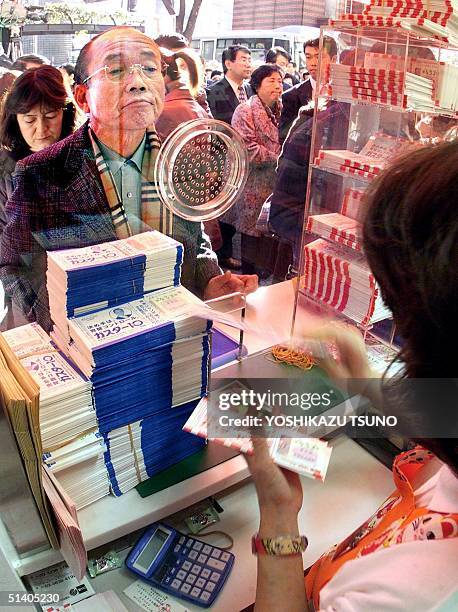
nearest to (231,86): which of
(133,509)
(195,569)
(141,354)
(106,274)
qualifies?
(106,274)

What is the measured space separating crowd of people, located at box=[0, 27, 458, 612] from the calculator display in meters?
0.26

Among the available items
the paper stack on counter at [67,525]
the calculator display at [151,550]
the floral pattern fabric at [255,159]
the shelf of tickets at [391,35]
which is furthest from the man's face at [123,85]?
the calculator display at [151,550]

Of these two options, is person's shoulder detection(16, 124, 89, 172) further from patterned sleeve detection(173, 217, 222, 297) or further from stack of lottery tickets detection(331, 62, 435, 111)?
stack of lottery tickets detection(331, 62, 435, 111)

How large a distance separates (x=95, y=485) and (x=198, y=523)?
269 millimetres

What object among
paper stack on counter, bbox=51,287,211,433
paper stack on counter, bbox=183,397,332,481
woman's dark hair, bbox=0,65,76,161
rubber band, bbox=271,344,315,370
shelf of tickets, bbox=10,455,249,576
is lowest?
shelf of tickets, bbox=10,455,249,576

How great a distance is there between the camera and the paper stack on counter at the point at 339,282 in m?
1.88

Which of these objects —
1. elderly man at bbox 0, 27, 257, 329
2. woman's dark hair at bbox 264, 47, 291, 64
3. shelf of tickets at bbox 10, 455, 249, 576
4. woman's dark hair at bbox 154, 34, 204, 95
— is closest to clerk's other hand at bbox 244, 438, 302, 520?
shelf of tickets at bbox 10, 455, 249, 576

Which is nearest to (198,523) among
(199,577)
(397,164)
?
(199,577)

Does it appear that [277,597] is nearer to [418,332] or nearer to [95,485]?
[95,485]

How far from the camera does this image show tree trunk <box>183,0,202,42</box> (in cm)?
134

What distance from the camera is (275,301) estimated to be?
75.3 inches

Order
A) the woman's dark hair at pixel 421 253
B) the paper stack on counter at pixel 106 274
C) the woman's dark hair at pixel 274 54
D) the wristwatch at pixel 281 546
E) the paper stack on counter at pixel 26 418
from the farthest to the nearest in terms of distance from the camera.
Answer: the woman's dark hair at pixel 274 54, the paper stack on counter at pixel 106 274, the wristwatch at pixel 281 546, the paper stack on counter at pixel 26 418, the woman's dark hair at pixel 421 253

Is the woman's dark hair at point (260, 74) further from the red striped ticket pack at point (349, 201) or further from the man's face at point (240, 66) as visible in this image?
the red striped ticket pack at point (349, 201)

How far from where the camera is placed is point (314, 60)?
5.63 feet
